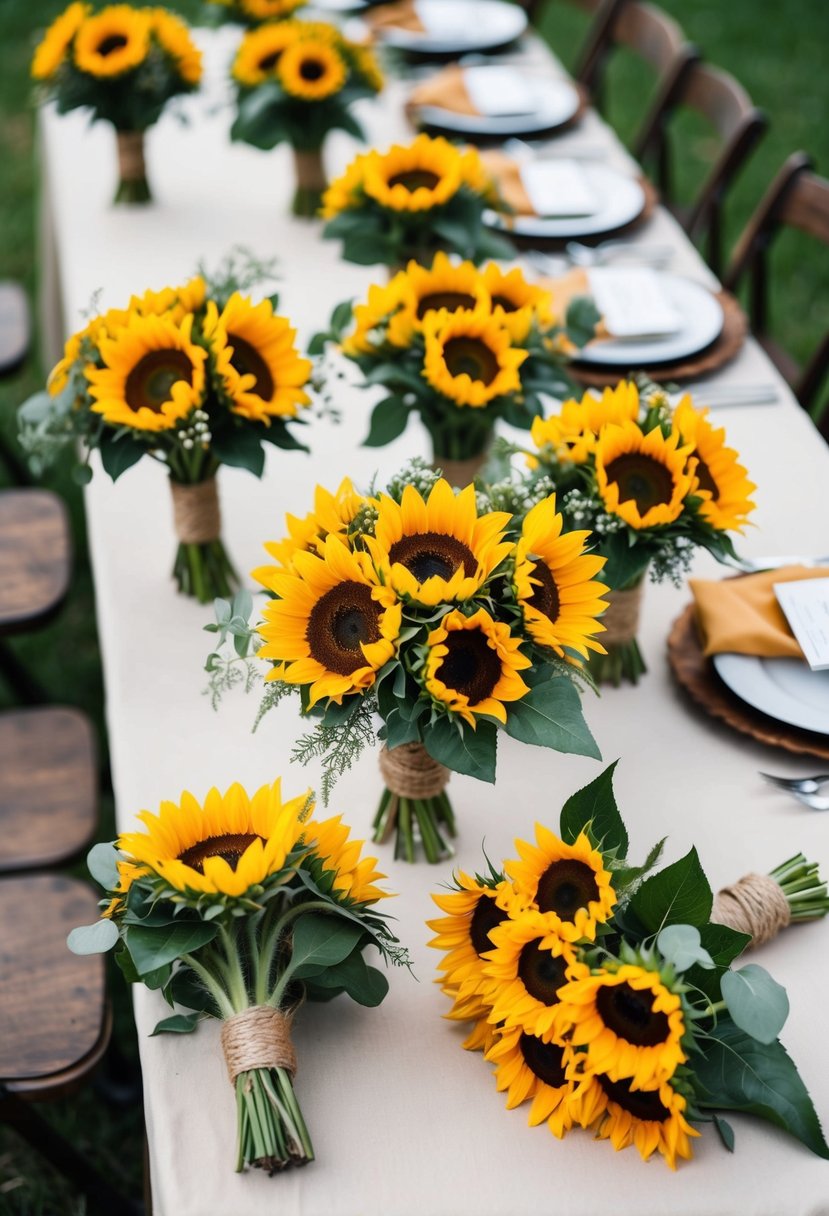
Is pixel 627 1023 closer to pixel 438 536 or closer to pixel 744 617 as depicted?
pixel 438 536

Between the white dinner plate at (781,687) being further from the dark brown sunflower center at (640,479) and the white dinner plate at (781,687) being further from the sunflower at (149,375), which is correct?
the sunflower at (149,375)

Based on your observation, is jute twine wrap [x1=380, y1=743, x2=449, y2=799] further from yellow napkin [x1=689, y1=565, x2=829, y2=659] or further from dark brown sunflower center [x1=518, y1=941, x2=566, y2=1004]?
yellow napkin [x1=689, y1=565, x2=829, y2=659]

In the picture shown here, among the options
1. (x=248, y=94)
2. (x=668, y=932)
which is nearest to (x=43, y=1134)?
(x=668, y=932)

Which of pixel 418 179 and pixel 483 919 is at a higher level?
pixel 418 179

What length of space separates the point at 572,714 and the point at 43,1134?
0.84m

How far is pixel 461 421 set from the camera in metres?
1.47

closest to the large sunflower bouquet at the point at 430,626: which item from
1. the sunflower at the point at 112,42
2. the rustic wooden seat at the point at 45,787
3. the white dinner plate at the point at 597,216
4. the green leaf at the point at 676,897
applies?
the green leaf at the point at 676,897

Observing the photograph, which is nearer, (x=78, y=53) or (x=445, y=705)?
(x=445, y=705)

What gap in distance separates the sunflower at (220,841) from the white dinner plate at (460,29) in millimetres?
2345

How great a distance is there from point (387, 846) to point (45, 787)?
2.31ft

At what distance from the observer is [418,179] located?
1822 mm

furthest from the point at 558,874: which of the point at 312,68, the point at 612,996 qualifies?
the point at 312,68

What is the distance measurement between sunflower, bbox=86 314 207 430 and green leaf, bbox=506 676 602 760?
0.52m

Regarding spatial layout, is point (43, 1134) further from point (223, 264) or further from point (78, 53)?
point (78, 53)
